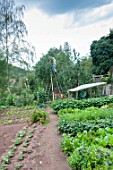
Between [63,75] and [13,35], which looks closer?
[13,35]

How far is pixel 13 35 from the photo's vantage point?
428 inches

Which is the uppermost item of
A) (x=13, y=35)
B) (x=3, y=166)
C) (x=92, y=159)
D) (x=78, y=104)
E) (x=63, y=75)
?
(x=13, y=35)

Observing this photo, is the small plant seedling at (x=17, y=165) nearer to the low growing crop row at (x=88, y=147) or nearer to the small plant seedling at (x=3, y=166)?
the small plant seedling at (x=3, y=166)

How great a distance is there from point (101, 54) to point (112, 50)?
1.09 meters

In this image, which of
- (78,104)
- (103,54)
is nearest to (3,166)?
(78,104)

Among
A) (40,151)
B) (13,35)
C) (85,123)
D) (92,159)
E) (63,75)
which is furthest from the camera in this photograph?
(63,75)

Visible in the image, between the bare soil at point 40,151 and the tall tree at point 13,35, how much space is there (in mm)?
6385

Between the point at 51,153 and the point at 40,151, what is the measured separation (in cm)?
24

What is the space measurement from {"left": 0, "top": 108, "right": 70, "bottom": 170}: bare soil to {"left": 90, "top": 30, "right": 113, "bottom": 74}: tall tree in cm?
1357

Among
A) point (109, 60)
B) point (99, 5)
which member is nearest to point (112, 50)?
point (109, 60)

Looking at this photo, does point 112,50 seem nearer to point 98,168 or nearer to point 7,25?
point 7,25

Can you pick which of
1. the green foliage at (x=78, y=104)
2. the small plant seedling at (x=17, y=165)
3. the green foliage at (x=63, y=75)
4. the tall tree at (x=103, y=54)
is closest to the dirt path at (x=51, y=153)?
the small plant seedling at (x=17, y=165)

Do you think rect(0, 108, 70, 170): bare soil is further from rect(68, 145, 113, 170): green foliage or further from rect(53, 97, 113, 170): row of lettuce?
rect(68, 145, 113, 170): green foliage

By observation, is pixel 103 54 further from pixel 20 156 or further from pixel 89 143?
pixel 20 156
